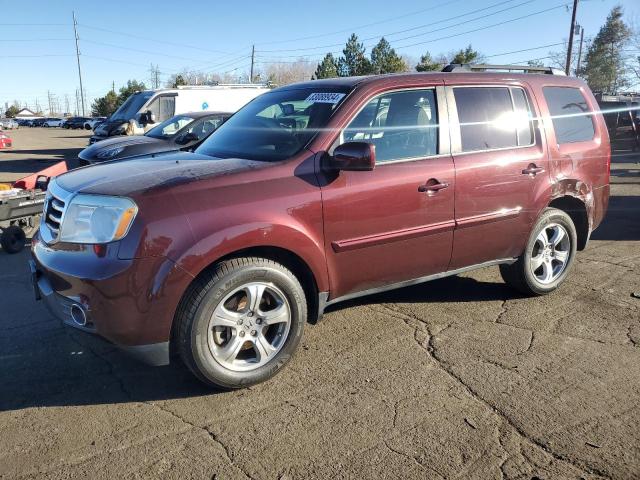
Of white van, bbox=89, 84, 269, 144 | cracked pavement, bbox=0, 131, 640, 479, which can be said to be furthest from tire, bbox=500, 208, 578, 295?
white van, bbox=89, 84, 269, 144

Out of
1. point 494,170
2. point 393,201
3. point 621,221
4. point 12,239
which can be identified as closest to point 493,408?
point 393,201

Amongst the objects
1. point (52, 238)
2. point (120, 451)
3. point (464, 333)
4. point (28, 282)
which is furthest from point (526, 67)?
point (28, 282)

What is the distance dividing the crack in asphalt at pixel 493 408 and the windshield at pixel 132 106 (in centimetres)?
1328

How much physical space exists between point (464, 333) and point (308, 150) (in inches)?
73.2

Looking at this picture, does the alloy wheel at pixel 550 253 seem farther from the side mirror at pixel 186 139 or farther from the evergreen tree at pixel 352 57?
the evergreen tree at pixel 352 57

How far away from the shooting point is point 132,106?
15945 millimetres

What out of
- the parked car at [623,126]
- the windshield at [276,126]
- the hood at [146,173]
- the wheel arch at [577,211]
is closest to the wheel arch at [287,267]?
the hood at [146,173]

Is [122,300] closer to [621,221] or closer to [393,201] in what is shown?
[393,201]

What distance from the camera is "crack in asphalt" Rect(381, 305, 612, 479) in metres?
2.58

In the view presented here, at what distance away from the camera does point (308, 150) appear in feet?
11.7

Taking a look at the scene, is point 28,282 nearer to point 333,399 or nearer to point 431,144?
point 333,399

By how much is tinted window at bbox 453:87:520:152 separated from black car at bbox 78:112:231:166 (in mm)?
5243

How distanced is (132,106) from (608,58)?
50834 millimetres

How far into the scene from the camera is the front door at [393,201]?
3572 millimetres
